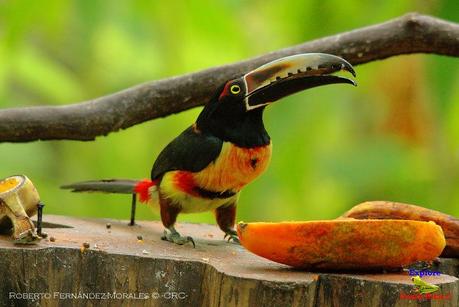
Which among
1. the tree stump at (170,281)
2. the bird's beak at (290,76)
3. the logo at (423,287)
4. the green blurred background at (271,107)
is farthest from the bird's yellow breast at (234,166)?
the green blurred background at (271,107)

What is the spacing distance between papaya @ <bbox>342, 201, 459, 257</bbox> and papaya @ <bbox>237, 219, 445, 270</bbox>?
1.38 ft

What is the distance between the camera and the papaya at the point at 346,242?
2.93 meters

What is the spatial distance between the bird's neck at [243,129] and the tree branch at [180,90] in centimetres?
36

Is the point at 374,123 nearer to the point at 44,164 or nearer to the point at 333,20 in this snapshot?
the point at 333,20

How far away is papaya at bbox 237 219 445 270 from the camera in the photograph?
2926mm

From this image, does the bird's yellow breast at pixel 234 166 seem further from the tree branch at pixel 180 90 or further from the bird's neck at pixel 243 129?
the tree branch at pixel 180 90

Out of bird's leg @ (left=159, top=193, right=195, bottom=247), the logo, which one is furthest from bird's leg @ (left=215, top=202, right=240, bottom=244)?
the logo

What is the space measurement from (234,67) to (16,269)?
119 centimetres

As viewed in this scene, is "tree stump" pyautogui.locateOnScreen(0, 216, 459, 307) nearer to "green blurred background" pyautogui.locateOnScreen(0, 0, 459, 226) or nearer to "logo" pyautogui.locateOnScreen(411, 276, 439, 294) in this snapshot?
"logo" pyautogui.locateOnScreen(411, 276, 439, 294)

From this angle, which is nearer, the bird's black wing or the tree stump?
the tree stump

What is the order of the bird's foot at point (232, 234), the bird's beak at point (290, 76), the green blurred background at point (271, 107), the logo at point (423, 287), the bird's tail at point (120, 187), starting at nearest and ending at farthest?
1. the logo at point (423, 287)
2. the bird's beak at point (290, 76)
3. the bird's foot at point (232, 234)
4. the bird's tail at point (120, 187)
5. the green blurred background at point (271, 107)

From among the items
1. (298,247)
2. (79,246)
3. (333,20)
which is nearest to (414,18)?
(333,20)

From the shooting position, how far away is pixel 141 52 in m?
5.40

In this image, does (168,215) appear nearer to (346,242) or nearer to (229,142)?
(229,142)
